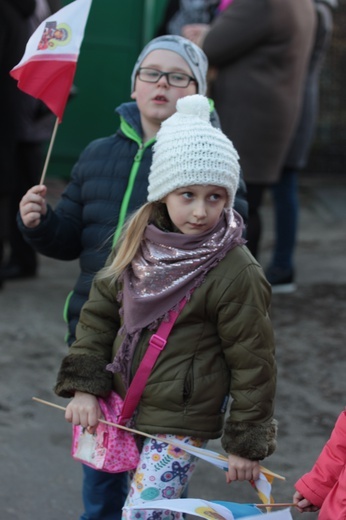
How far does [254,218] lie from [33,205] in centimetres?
298

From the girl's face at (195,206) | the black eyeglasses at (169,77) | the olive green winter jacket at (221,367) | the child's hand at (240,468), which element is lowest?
the child's hand at (240,468)

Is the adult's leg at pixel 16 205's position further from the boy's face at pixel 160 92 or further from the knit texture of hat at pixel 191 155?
the knit texture of hat at pixel 191 155

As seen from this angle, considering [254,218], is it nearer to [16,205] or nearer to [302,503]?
[16,205]

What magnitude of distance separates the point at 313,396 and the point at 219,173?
2511mm

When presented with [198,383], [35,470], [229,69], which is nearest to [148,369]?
[198,383]

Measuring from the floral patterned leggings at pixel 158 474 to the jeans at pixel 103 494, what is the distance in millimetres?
410

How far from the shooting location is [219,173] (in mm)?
3105

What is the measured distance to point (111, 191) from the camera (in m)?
3.66

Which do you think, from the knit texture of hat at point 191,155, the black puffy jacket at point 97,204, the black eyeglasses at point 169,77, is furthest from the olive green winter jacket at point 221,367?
the black eyeglasses at point 169,77

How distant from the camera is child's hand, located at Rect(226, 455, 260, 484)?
307cm

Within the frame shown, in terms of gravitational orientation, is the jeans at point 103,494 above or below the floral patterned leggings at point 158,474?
below

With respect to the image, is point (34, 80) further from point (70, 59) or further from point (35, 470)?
point (35, 470)

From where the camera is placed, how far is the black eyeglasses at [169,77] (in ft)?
11.9

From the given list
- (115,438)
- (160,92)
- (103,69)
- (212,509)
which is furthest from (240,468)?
(103,69)
